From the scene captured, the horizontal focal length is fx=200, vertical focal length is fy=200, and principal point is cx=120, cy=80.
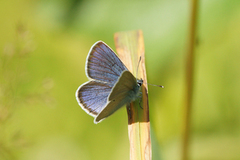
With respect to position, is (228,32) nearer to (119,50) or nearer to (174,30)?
(174,30)

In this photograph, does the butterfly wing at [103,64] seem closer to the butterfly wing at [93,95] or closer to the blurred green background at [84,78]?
the butterfly wing at [93,95]

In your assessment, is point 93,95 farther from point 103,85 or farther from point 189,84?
point 189,84

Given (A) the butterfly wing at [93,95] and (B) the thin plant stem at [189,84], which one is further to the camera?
(A) the butterfly wing at [93,95]

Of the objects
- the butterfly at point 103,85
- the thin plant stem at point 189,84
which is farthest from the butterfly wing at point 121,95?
the thin plant stem at point 189,84

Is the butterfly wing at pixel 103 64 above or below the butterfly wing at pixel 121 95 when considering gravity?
above

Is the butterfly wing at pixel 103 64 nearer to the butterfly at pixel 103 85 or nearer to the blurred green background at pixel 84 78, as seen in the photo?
the butterfly at pixel 103 85

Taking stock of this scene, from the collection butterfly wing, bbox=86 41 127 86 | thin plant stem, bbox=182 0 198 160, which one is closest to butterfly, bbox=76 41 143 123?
butterfly wing, bbox=86 41 127 86

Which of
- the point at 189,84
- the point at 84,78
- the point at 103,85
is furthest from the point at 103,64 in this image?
the point at 189,84
